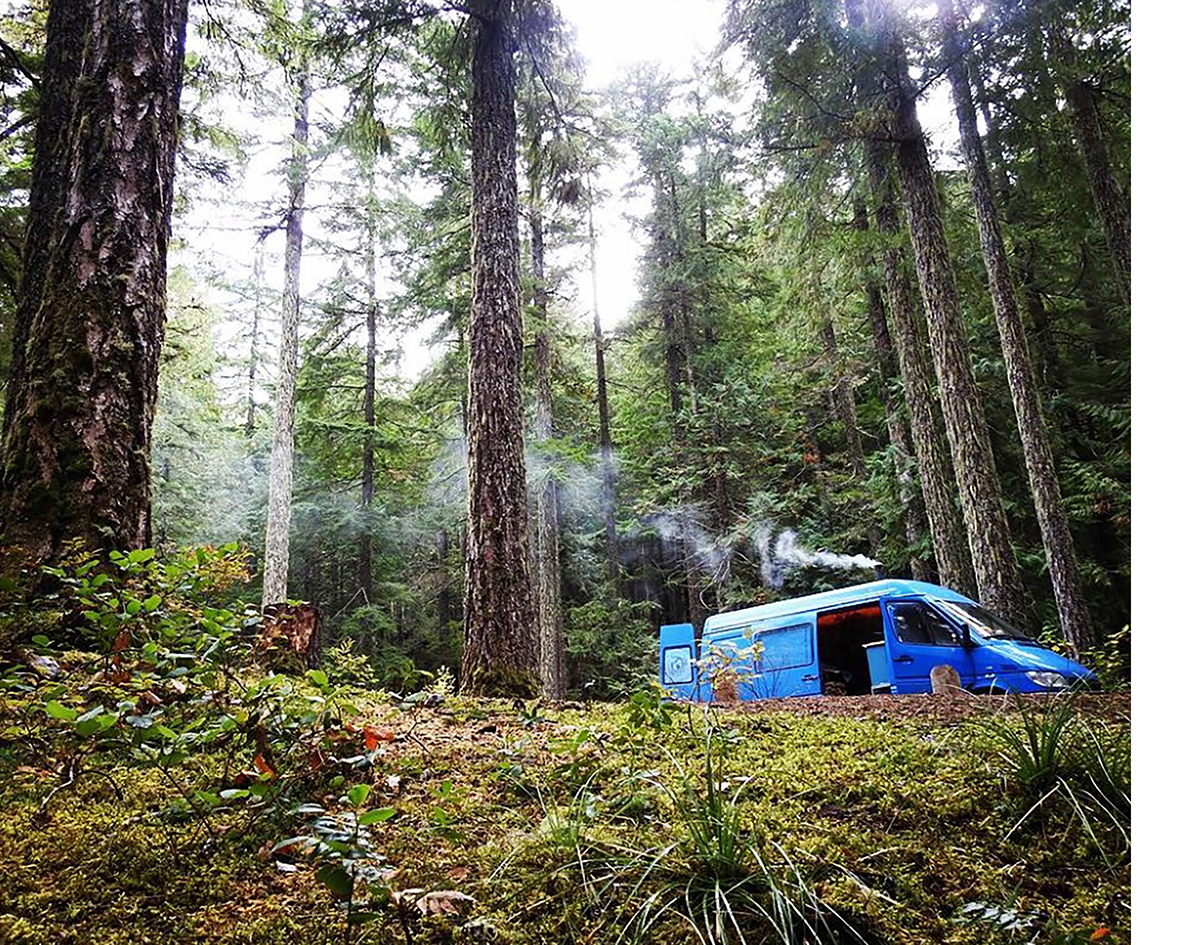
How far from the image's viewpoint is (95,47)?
368cm

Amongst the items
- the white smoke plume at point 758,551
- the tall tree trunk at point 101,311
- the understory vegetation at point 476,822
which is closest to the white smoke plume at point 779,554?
the white smoke plume at point 758,551

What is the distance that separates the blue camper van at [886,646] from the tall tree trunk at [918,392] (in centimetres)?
168

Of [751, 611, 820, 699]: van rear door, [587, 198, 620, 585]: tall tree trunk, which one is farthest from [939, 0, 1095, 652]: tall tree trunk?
[587, 198, 620, 585]: tall tree trunk

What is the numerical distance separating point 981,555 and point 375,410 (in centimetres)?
1634

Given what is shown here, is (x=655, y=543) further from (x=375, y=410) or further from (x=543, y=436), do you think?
(x=375, y=410)

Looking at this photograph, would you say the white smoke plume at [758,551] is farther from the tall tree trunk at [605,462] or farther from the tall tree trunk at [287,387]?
the tall tree trunk at [287,387]

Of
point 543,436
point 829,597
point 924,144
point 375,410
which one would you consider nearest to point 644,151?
point 543,436

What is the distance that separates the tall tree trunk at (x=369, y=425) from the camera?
19.1 meters

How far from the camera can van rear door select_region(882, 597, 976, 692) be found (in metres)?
8.38

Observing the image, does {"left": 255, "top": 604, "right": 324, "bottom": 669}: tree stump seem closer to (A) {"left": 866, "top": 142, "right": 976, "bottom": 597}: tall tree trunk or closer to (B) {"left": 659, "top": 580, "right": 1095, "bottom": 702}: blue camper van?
(B) {"left": 659, "top": 580, "right": 1095, "bottom": 702}: blue camper van

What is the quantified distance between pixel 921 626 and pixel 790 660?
2.14 meters

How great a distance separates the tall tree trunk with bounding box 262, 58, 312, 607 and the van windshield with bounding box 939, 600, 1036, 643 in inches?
467

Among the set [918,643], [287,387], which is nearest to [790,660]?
[918,643]

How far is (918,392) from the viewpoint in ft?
36.9
